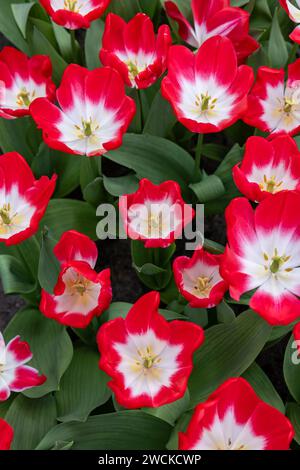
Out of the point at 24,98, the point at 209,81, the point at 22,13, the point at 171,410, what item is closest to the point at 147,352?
the point at 171,410

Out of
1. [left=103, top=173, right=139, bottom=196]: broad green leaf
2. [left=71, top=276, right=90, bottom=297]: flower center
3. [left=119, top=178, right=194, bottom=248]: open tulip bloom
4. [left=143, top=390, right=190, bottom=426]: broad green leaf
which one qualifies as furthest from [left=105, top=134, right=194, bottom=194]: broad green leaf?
[left=143, top=390, right=190, bottom=426]: broad green leaf

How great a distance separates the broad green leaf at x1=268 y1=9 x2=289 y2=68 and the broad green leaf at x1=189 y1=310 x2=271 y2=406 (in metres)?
0.79

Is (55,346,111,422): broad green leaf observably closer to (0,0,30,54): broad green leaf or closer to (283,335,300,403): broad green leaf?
(283,335,300,403): broad green leaf

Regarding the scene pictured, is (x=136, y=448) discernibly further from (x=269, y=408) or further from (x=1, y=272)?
(x=1, y=272)

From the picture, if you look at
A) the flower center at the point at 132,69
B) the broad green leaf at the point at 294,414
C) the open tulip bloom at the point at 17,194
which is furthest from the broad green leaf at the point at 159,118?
the broad green leaf at the point at 294,414

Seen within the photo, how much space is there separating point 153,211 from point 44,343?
1.32ft

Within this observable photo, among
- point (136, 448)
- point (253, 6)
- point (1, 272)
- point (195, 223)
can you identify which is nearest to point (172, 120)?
point (195, 223)

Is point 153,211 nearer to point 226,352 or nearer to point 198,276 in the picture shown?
point 198,276

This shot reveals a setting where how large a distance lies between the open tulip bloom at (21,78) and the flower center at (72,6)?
144mm

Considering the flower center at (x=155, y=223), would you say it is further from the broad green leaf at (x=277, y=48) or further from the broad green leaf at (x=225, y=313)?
the broad green leaf at (x=277, y=48)

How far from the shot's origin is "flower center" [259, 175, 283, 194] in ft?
5.08

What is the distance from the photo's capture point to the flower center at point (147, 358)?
4.51 ft

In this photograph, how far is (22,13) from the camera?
77.5 inches

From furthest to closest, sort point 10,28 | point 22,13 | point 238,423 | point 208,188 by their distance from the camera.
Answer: point 10,28
point 22,13
point 208,188
point 238,423
